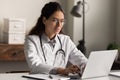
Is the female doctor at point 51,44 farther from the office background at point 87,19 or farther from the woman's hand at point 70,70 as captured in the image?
the office background at point 87,19

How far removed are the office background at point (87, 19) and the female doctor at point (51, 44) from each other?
1408mm

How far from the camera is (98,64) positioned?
181 cm

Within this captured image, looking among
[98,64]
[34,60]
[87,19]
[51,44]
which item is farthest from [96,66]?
[87,19]

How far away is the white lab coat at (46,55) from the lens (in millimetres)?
2019

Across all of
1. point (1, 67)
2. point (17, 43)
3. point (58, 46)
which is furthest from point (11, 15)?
point (58, 46)

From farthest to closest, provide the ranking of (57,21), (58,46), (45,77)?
1. (58,46)
2. (57,21)
3. (45,77)

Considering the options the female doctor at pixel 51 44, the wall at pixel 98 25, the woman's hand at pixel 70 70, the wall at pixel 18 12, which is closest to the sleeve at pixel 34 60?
the female doctor at pixel 51 44

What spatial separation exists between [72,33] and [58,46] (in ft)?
4.98

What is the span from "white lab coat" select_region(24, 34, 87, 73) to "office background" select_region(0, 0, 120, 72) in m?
1.41

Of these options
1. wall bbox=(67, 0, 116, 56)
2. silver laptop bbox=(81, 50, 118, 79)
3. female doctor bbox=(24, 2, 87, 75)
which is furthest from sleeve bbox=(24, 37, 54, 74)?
wall bbox=(67, 0, 116, 56)

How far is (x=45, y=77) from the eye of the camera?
1764mm

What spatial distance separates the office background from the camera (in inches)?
143

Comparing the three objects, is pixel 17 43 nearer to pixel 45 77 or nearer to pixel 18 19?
pixel 18 19

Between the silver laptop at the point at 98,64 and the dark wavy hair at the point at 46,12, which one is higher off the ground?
the dark wavy hair at the point at 46,12
